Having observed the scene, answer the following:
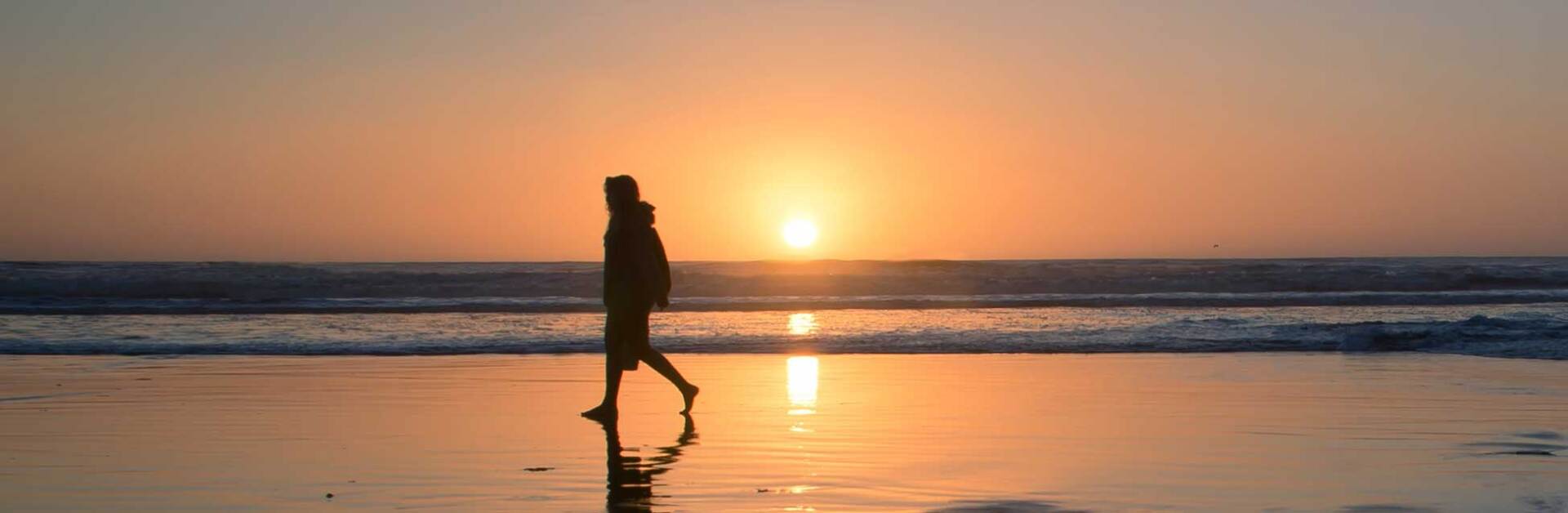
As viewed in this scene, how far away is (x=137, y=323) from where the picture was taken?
18.6m

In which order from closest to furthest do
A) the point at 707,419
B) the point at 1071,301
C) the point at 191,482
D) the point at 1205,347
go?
the point at 191,482
the point at 707,419
the point at 1205,347
the point at 1071,301

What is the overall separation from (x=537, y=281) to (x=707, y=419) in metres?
28.7

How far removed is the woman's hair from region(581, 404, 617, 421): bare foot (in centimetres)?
119

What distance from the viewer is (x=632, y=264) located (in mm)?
8164

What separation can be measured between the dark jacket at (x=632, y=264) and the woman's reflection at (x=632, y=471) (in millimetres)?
990

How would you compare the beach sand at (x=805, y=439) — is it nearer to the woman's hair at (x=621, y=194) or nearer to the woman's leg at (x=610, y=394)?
the woman's leg at (x=610, y=394)

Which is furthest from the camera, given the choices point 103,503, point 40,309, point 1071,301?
point 1071,301

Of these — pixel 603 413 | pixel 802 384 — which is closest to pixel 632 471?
pixel 603 413

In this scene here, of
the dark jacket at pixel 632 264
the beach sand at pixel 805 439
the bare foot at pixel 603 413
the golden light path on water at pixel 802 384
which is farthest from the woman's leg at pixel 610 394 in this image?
the golden light path on water at pixel 802 384

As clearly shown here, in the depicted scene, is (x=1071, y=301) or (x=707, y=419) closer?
(x=707, y=419)

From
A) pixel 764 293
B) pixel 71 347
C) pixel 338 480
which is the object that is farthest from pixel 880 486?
pixel 764 293

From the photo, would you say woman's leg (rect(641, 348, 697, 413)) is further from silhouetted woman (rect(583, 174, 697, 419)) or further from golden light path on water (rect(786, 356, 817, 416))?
golden light path on water (rect(786, 356, 817, 416))

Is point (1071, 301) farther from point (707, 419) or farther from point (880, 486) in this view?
point (880, 486)

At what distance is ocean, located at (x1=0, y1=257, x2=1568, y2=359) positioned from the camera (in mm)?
14430
